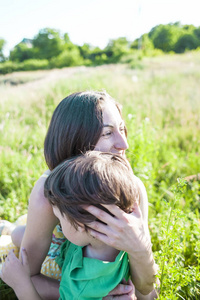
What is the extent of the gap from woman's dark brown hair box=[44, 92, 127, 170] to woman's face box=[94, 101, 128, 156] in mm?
34

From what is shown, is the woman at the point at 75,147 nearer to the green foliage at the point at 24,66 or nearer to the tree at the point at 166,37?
the green foliage at the point at 24,66

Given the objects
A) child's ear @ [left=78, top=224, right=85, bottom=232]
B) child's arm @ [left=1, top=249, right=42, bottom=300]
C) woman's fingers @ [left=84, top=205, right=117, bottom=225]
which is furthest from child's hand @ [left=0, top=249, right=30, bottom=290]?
woman's fingers @ [left=84, top=205, right=117, bottom=225]

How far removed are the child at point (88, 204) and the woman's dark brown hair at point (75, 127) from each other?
319 millimetres

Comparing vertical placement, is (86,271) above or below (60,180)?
below

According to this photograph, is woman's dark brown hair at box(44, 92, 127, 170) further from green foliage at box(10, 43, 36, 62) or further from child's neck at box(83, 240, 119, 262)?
green foliage at box(10, 43, 36, 62)

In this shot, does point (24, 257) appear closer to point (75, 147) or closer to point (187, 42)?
point (75, 147)

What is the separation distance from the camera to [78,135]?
5.40 feet

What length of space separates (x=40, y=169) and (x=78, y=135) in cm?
184

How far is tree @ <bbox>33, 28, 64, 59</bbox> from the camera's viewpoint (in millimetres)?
55844

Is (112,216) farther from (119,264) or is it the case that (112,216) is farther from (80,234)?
(119,264)

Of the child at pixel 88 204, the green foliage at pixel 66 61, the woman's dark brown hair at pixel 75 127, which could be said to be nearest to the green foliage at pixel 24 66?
the green foliage at pixel 66 61

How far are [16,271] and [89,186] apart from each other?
820 millimetres

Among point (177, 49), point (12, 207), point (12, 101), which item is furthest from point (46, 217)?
point (177, 49)

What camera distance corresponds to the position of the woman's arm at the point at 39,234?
1592mm
